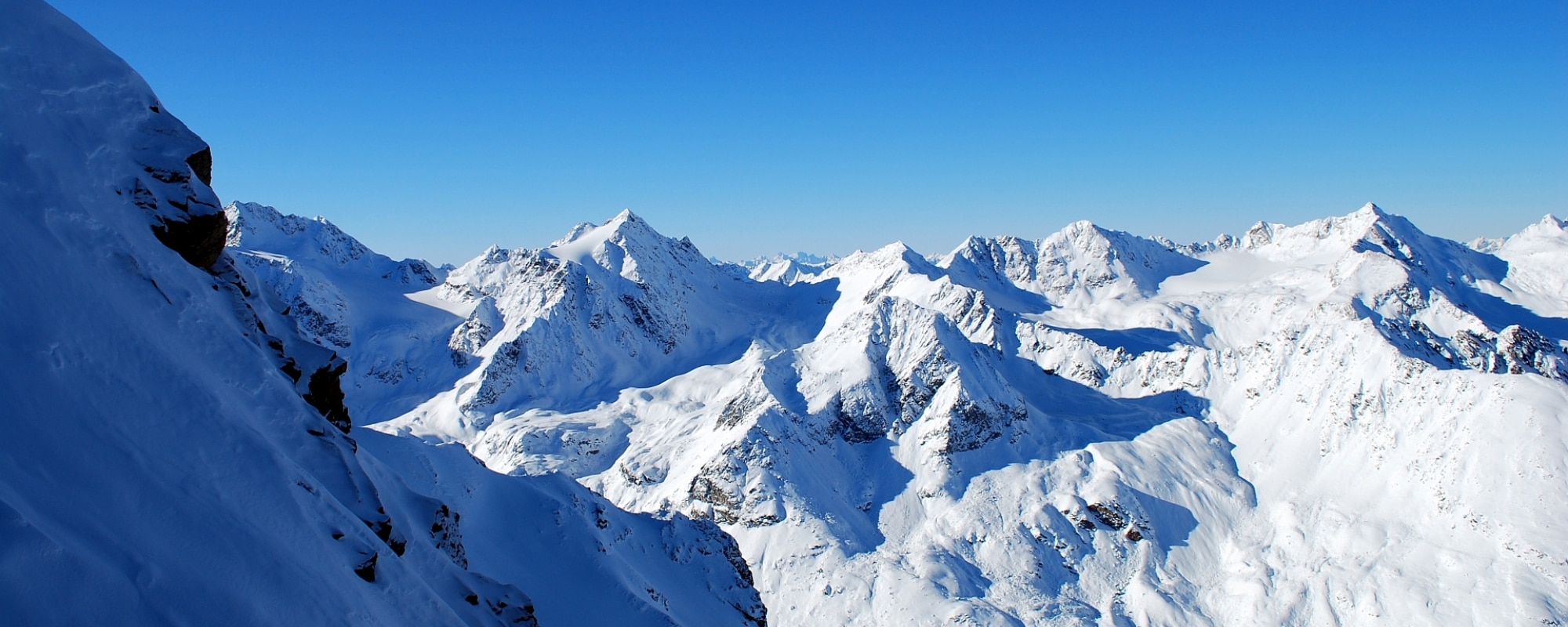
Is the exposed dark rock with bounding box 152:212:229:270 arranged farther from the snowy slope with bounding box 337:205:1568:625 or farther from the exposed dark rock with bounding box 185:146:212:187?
the snowy slope with bounding box 337:205:1568:625

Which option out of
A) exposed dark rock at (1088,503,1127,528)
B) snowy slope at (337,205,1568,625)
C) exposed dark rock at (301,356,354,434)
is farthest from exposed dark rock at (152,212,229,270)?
exposed dark rock at (1088,503,1127,528)

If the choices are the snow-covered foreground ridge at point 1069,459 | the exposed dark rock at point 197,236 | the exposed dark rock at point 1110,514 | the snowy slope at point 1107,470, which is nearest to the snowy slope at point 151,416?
the exposed dark rock at point 197,236

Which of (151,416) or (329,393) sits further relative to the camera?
(329,393)

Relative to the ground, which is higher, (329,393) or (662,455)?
(329,393)

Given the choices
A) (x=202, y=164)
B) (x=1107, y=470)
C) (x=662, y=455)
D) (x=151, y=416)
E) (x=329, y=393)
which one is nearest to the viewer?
(x=151, y=416)

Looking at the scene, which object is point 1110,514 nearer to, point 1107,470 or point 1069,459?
point 1107,470

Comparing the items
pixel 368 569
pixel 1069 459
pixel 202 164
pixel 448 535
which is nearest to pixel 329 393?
pixel 448 535
